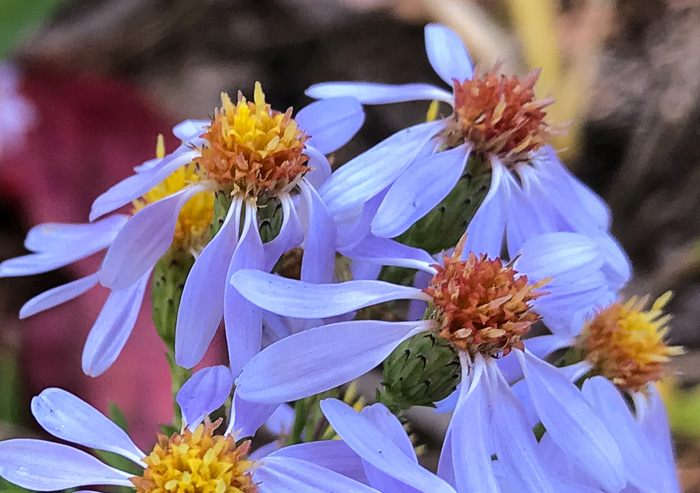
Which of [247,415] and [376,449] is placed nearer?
[376,449]

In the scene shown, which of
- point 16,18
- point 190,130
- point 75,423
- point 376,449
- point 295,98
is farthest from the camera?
point 295,98

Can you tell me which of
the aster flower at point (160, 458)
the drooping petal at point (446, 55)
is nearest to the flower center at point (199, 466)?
the aster flower at point (160, 458)

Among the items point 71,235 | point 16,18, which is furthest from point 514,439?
point 16,18

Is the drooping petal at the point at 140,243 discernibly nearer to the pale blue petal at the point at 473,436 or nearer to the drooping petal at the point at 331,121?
the drooping petal at the point at 331,121

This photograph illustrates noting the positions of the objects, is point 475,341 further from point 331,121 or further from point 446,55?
point 446,55

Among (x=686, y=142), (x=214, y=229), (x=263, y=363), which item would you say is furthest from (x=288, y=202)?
(x=686, y=142)

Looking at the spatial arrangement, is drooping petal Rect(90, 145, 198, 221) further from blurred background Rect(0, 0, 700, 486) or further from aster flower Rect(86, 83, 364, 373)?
blurred background Rect(0, 0, 700, 486)
